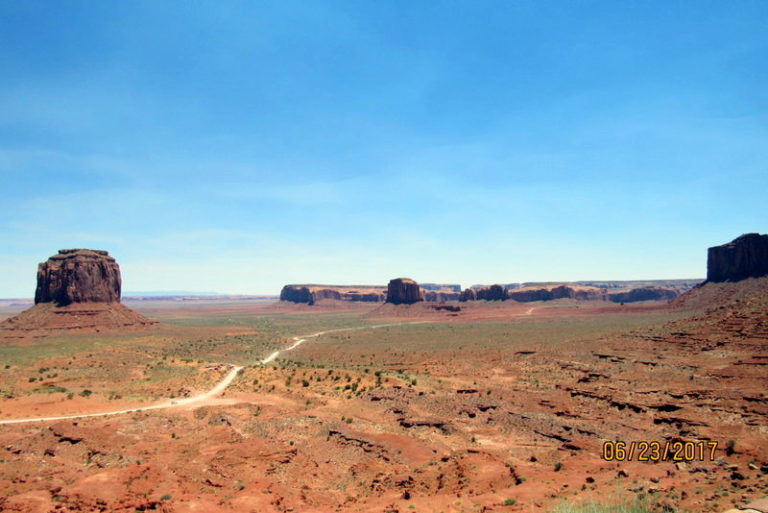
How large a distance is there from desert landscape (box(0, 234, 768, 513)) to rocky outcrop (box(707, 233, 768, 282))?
180ft

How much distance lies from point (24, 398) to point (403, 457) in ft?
94.0

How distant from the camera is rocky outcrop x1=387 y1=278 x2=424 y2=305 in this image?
156 m

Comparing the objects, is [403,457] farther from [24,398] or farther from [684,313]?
[684,313]

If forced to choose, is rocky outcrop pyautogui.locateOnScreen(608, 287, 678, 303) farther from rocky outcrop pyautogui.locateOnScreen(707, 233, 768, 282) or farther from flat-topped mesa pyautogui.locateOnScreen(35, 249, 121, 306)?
flat-topped mesa pyautogui.locateOnScreen(35, 249, 121, 306)

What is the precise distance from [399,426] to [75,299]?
82.8 m

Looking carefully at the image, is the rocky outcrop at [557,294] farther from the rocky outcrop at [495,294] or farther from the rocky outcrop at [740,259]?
the rocky outcrop at [740,259]

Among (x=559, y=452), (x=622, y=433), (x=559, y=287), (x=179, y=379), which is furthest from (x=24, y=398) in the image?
(x=559, y=287)

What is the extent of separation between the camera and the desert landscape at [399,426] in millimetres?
16203

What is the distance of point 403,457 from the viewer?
2156cm

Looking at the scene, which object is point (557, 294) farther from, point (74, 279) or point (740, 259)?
point (74, 279)
